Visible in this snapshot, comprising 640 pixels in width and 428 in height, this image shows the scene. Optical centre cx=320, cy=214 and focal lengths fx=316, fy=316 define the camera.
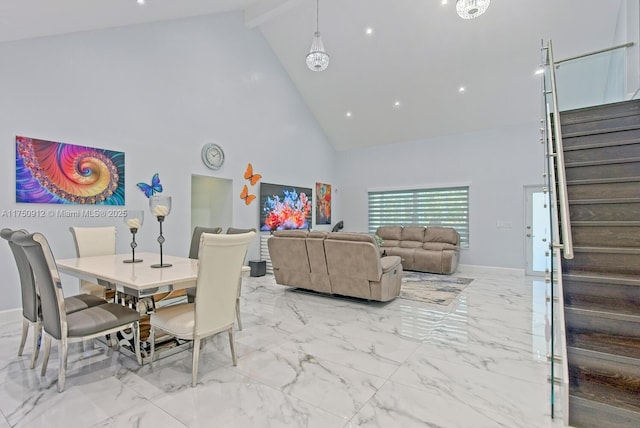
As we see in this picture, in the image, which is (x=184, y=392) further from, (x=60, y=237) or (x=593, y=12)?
(x=593, y=12)

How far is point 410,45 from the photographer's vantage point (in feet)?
19.9

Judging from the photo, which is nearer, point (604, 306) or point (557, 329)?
point (557, 329)

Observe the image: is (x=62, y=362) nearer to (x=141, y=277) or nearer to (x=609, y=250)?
(x=141, y=277)

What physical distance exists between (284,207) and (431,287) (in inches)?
144

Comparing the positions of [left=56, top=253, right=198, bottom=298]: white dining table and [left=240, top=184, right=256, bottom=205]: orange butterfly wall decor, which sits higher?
[left=240, top=184, right=256, bottom=205]: orange butterfly wall decor

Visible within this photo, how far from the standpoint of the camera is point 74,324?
2203 mm

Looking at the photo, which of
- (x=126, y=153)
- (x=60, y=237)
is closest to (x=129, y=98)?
(x=126, y=153)

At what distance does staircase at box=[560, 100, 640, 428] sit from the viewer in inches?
71.9

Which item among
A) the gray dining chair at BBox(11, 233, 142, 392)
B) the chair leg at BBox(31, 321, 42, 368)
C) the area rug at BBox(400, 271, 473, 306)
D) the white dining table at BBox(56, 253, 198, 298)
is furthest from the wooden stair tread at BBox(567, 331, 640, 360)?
the chair leg at BBox(31, 321, 42, 368)

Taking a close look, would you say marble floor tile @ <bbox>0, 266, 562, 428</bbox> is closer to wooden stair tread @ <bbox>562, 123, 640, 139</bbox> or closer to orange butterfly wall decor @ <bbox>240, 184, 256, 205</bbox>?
wooden stair tread @ <bbox>562, 123, 640, 139</bbox>

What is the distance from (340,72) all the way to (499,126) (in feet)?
12.2

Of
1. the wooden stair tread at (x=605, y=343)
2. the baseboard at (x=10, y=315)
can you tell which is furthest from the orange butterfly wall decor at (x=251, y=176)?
the wooden stair tread at (x=605, y=343)

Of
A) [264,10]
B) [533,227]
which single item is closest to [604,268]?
[533,227]

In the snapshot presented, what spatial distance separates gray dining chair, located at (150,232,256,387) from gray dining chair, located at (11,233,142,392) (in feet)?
1.08
